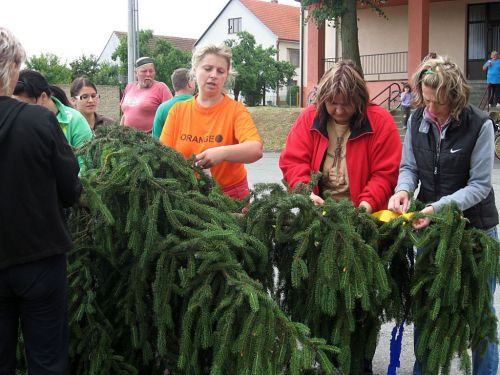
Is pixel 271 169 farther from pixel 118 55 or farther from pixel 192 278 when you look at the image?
pixel 118 55

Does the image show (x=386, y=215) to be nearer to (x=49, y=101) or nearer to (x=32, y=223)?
(x=32, y=223)

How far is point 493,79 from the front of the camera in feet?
65.7

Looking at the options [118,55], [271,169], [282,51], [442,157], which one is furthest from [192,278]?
[282,51]

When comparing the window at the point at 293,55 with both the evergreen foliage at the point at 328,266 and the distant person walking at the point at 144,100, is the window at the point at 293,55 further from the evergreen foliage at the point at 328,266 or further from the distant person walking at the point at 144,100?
the evergreen foliage at the point at 328,266

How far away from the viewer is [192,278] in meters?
2.94

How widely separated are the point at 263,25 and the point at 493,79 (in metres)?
39.1

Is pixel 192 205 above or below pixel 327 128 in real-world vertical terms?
below

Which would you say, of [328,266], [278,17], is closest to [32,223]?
[328,266]

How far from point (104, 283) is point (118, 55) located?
138 ft

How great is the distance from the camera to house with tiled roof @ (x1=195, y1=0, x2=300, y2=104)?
186 feet

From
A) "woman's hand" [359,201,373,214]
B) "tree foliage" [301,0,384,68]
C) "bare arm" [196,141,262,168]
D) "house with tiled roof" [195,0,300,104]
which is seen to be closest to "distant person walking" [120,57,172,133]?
"bare arm" [196,141,262,168]

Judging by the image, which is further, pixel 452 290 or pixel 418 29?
pixel 418 29

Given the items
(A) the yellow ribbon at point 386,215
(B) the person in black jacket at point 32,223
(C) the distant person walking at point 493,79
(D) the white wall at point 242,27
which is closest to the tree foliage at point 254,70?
(D) the white wall at point 242,27

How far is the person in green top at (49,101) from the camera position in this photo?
4.12 m
